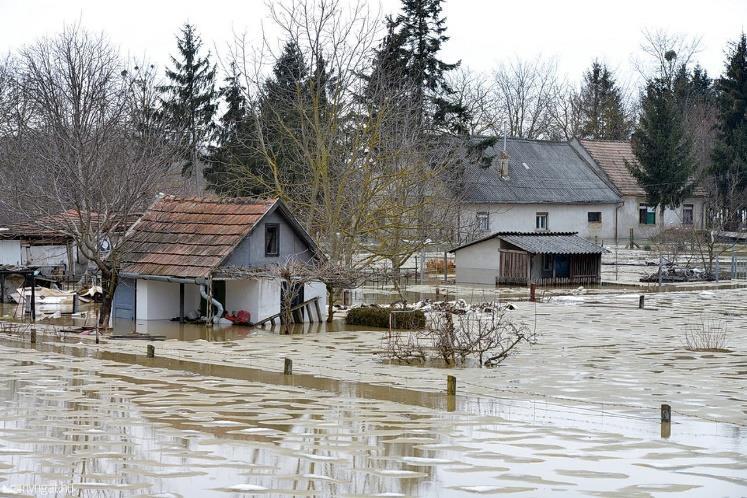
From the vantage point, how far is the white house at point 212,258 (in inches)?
1252

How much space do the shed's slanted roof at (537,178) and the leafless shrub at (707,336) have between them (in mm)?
30887

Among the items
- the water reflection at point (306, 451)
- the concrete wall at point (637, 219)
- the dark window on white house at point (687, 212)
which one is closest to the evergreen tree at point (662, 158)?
the concrete wall at point (637, 219)

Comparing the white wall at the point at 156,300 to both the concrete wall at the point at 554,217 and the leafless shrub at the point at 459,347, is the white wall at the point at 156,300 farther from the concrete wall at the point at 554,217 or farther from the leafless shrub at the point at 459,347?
the concrete wall at the point at 554,217

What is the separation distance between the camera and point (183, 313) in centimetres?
3288

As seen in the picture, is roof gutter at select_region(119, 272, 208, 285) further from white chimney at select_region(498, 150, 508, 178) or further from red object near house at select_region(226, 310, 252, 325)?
white chimney at select_region(498, 150, 508, 178)

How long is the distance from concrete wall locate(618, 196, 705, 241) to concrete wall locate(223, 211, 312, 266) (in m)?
39.6

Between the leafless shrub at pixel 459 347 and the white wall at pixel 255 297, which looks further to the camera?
the white wall at pixel 255 297

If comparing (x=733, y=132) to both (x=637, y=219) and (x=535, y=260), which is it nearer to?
(x=637, y=219)

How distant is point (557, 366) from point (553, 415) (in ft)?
19.6

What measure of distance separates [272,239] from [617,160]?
43253mm

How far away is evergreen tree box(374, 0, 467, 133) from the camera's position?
55906mm

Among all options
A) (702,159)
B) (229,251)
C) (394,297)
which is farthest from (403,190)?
(702,159)

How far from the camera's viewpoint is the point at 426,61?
2251 inches

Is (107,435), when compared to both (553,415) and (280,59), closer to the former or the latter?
(553,415)
